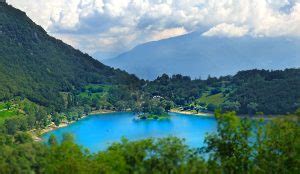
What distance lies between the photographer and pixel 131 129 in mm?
157125

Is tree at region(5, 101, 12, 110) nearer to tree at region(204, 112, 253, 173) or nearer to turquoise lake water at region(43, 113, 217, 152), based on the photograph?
turquoise lake water at region(43, 113, 217, 152)

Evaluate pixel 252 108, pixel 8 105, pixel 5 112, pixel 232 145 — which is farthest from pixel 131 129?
pixel 232 145

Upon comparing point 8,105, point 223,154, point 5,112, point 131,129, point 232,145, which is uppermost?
point 8,105

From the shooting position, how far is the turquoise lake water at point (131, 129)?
431 feet

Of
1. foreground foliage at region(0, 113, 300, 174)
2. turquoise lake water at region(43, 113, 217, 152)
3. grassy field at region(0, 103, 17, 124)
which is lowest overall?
turquoise lake water at region(43, 113, 217, 152)

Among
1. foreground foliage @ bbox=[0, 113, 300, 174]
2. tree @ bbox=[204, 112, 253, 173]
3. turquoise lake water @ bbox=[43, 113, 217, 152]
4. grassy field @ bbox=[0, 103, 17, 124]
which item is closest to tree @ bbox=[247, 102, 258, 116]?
turquoise lake water @ bbox=[43, 113, 217, 152]

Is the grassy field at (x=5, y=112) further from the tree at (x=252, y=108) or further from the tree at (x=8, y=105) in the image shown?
the tree at (x=252, y=108)

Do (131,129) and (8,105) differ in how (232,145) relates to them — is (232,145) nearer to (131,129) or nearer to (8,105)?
(131,129)

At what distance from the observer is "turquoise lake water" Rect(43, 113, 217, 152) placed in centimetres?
13125

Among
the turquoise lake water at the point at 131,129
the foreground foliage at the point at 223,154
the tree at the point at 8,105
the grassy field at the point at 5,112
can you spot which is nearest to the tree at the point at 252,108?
the turquoise lake water at the point at 131,129

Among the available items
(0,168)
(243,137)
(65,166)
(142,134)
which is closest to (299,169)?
(243,137)

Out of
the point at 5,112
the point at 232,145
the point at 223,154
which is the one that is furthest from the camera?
the point at 5,112

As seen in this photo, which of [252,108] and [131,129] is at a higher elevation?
[252,108]

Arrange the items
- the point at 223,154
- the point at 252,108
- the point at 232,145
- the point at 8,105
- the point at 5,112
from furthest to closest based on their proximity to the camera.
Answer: the point at 252,108 < the point at 8,105 < the point at 5,112 < the point at 223,154 < the point at 232,145
